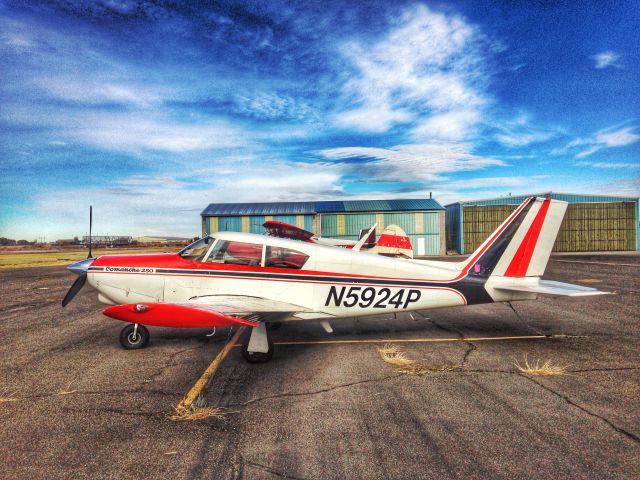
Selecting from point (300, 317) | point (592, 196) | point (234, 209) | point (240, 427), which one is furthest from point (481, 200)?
point (240, 427)

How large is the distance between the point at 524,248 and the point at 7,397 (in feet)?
29.3

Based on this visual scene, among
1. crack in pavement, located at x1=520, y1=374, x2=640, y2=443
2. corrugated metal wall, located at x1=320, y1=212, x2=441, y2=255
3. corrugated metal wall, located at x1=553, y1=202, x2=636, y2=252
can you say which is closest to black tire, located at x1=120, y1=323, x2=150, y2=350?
crack in pavement, located at x1=520, y1=374, x2=640, y2=443

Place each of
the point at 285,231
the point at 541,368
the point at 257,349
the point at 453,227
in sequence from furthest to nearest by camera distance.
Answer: the point at 453,227
the point at 285,231
the point at 257,349
the point at 541,368

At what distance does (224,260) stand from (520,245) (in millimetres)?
5989

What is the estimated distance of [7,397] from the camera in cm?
461

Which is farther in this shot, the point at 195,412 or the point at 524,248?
the point at 524,248

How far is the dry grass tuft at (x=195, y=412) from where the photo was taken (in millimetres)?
3969

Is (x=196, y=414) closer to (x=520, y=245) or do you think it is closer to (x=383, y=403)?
(x=383, y=403)

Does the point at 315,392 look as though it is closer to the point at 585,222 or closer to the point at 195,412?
the point at 195,412

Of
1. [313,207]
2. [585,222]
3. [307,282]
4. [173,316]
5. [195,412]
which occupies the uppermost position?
[313,207]

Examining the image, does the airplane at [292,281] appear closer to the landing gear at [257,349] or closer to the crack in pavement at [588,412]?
the landing gear at [257,349]

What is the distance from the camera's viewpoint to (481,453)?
10.7 feet

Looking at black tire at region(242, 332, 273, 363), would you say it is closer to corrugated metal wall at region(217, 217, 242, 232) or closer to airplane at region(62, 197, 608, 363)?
airplane at region(62, 197, 608, 363)

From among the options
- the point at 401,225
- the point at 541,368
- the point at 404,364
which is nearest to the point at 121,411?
the point at 404,364
